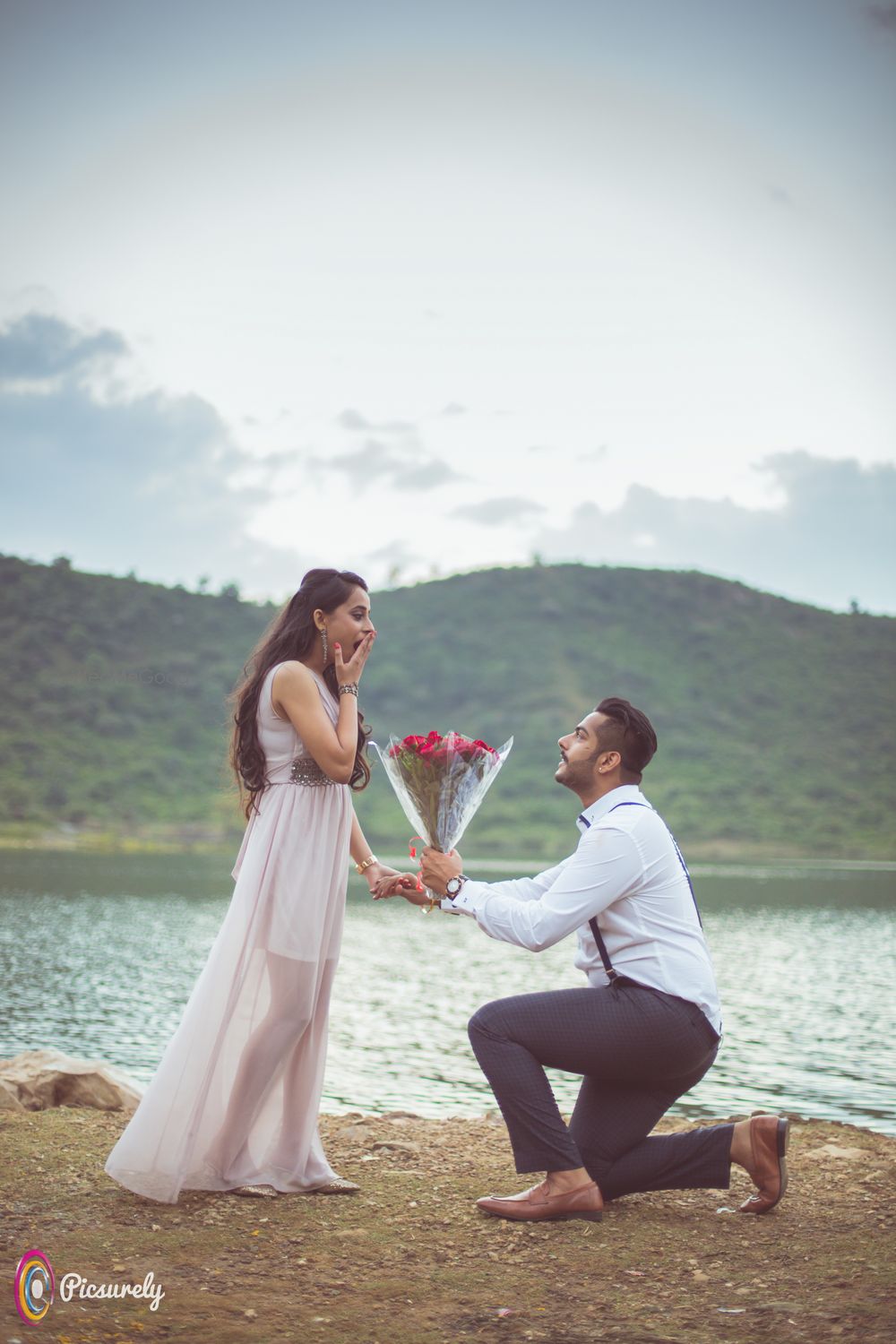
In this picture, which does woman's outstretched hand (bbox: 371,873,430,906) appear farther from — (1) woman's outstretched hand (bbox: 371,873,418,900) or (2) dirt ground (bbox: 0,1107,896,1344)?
(2) dirt ground (bbox: 0,1107,896,1344)

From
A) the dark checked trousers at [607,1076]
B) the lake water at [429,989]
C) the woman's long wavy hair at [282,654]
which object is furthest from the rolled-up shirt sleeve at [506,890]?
the lake water at [429,989]

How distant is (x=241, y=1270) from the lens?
4055mm

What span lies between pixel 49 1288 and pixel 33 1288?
8 centimetres

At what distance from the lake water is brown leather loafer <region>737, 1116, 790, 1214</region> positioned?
16.1 ft

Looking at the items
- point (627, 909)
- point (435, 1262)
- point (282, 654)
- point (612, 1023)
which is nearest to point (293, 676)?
point (282, 654)

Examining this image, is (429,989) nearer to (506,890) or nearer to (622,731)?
(506,890)

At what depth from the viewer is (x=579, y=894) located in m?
4.71

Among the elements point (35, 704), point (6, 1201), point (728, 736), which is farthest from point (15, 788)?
point (6, 1201)

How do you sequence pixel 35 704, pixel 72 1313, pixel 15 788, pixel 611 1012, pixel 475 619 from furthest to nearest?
pixel 475 619 < pixel 35 704 < pixel 15 788 < pixel 611 1012 < pixel 72 1313

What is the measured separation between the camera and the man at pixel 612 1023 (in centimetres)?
472

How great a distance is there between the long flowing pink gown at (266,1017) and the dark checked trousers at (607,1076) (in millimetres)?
781

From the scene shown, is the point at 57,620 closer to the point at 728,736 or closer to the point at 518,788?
the point at 518,788

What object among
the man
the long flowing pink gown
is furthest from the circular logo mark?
the man

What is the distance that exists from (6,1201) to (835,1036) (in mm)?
12886
